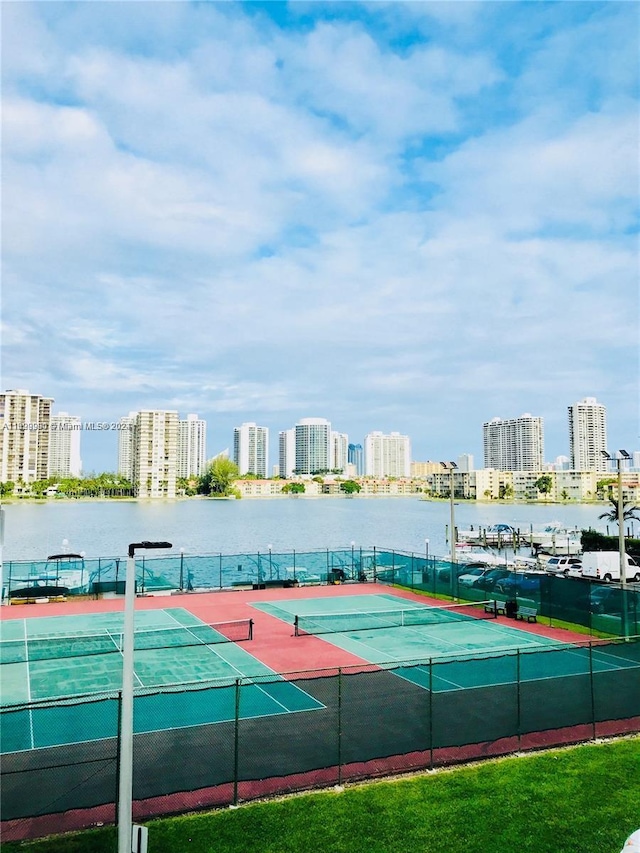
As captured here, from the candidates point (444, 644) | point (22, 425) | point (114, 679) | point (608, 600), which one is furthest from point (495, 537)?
point (114, 679)

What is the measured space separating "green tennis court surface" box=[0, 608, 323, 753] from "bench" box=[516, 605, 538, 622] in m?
13.2

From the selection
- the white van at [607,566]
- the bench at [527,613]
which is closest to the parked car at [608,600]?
the bench at [527,613]

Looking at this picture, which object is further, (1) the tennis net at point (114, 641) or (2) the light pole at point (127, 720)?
(1) the tennis net at point (114, 641)

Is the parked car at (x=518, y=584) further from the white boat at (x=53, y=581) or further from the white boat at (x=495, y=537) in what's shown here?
the white boat at (x=495, y=537)

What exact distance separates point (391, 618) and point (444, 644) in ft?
17.3

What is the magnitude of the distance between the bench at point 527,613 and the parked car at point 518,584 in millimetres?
1179

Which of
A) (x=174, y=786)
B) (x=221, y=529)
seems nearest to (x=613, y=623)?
(x=174, y=786)

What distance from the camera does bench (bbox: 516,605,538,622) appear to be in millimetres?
31047

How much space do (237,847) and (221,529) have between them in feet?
382

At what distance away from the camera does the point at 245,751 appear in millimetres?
14531

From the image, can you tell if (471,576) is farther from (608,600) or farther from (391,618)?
(608,600)

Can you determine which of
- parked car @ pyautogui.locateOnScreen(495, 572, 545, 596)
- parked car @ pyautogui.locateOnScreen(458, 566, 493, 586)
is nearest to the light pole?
parked car @ pyautogui.locateOnScreen(495, 572, 545, 596)

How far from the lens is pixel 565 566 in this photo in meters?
51.2

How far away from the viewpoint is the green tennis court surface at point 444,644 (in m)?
20.7
